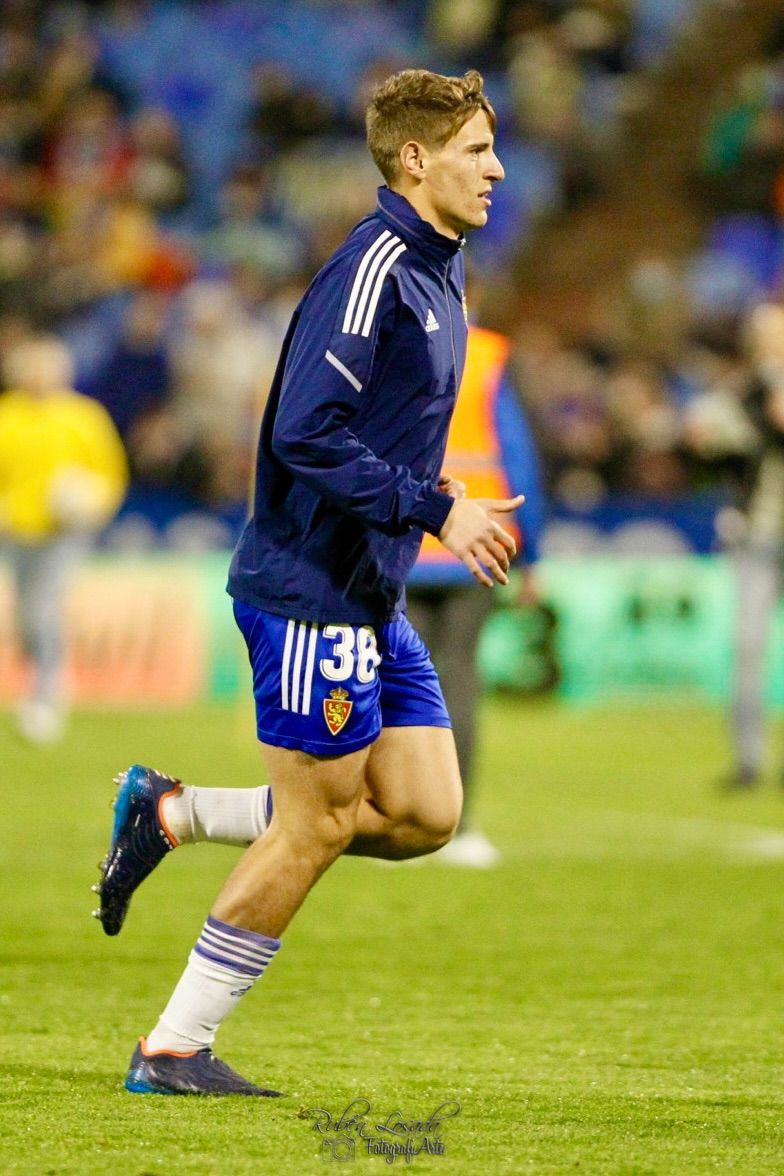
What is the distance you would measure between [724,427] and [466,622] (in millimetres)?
3343

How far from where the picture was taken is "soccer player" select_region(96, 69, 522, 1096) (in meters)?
4.37

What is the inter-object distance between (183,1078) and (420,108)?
2097 millimetres

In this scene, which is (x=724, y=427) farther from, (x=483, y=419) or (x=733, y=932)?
(x=733, y=932)

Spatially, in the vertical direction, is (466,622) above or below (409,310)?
below

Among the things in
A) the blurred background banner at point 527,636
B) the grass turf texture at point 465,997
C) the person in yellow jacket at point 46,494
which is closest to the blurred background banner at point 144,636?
the blurred background banner at point 527,636

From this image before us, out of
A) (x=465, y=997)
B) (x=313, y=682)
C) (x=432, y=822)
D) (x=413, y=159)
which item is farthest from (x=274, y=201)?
(x=313, y=682)

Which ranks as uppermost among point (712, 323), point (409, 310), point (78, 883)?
point (712, 323)

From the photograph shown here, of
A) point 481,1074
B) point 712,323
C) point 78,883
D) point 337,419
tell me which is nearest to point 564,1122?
point 481,1074

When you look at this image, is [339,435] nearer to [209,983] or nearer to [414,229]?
[414,229]

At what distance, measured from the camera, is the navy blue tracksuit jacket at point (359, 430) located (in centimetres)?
435

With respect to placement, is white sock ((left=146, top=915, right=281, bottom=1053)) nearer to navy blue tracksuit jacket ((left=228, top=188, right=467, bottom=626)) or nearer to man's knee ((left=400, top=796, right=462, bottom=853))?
man's knee ((left=400, top=796, right=462, bottom=853))

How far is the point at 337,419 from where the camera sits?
14.3 ft

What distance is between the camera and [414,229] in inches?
180
